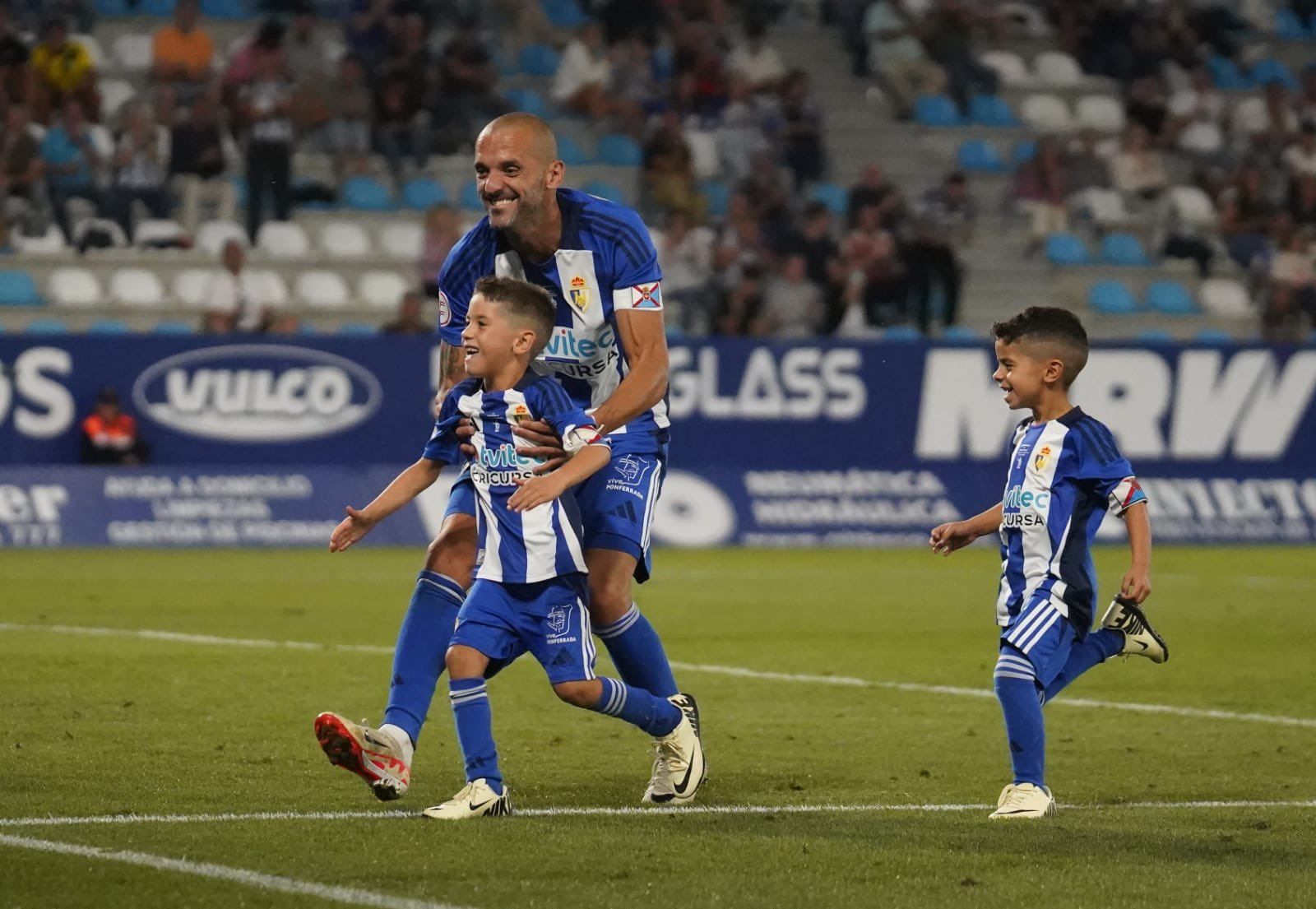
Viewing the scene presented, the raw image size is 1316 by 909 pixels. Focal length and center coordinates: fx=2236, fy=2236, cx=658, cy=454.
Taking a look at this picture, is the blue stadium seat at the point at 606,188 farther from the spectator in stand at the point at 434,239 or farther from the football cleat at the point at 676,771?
the football cleat at the point at 676,771

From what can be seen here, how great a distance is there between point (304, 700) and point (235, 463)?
36.1 feet

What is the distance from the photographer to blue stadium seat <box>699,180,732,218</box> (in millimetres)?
24625

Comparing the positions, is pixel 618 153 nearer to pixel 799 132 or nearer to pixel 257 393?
pixel 799 132

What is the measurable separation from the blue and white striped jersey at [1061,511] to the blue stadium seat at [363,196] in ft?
57.7

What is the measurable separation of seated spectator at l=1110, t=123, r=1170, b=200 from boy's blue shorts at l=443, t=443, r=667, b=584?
2048 centimetres

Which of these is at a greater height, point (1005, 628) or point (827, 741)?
point (1005, 628)

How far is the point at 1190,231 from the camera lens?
26.0 metres

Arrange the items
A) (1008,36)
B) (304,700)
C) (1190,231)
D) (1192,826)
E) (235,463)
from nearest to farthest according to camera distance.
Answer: (1192,826), (304,700), (235,463), (1190,231), (1008,36)

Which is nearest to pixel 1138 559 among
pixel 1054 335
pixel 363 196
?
pixel 1054 335

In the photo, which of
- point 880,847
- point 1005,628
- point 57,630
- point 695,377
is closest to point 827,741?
point 1005,628

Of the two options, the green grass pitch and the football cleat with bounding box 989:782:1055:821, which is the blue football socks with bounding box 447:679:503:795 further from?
the football cleat with bounding box 989:782:1055:821

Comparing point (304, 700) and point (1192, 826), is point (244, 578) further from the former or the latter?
point (1192, 826)

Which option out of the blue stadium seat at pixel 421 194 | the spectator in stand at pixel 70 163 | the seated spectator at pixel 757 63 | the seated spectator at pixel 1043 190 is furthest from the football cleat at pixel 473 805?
the seated spectator at pixel 1043 190

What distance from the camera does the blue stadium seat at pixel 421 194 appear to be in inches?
945
